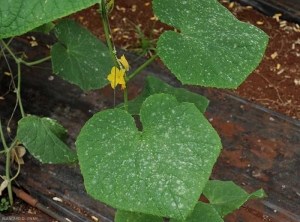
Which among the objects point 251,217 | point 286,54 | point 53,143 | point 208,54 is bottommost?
point 251,217

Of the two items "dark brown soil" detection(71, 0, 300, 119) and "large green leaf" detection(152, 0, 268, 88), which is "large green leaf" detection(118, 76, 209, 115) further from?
"dark brown soil" detection(71, 0, 300, 119)

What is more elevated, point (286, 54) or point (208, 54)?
point (208, 54)

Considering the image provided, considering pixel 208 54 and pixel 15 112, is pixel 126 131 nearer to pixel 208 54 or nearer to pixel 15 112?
pixel 208 54

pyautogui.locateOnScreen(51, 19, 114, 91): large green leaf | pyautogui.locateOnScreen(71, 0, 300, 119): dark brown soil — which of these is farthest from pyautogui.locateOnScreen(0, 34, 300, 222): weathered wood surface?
pyautogui.locateOnScreen(51, 19, 114, 91): large green leaf

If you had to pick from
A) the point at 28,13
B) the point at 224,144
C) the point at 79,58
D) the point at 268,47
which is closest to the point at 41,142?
the point at 79,58

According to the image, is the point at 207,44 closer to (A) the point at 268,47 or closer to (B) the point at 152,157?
(B) the point at 152,157

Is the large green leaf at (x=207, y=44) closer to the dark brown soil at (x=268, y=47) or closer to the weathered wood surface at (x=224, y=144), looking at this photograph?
the weathered wood surface at (x=224, y=144)

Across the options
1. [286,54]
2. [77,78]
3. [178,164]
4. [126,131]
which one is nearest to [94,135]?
[126,131]
